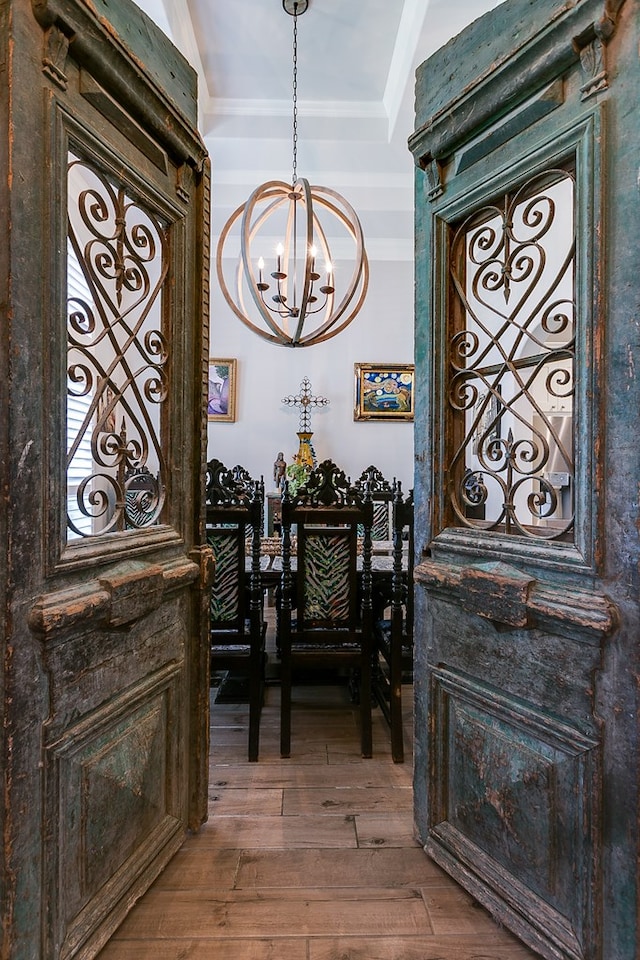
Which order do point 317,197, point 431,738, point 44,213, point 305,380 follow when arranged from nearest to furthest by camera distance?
1. point 44,213
2. point 431,738
3. point 317,197
4. point 305,380

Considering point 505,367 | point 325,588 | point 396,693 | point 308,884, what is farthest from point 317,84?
point 308,884

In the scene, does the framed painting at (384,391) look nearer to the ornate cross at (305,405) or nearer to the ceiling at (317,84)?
the ornate cross at (305,405)

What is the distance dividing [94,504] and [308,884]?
1341mm

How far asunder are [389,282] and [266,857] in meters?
5.48

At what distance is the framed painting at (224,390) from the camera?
18.0 feet

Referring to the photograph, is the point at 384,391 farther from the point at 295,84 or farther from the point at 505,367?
the point at 505,367

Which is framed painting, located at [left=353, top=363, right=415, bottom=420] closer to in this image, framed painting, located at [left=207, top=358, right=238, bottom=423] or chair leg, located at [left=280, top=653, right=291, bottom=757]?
framed painting, located at [left=207, top=358, right=238, bottom=423]

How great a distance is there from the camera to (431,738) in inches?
59.7

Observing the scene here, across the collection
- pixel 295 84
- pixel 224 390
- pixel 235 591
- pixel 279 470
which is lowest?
pixel 235 591

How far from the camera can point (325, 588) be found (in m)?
2.22

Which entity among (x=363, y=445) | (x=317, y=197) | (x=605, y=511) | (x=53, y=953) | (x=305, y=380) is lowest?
(x=53, y=953)

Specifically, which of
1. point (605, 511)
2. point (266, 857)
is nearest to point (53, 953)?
point (266, 857)

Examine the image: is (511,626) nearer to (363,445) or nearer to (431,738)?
(431,738)

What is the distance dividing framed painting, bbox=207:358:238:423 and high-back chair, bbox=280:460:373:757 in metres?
3.48
